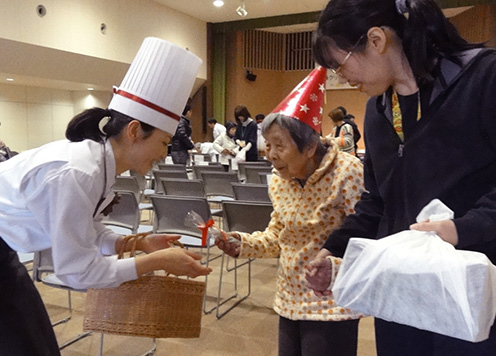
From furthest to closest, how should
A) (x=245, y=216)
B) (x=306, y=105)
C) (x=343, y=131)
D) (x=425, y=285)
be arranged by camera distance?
(x=343, y=131) → (x=245, y=216) → (x=306, y=105) → (x=425, y=285)

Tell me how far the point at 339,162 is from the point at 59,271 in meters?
0.96

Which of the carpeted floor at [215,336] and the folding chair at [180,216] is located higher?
the folding chair at [180,216]

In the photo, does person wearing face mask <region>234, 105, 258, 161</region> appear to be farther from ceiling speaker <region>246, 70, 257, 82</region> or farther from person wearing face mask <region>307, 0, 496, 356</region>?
person wearing face mask <region>307, 0, 496, 356</region>

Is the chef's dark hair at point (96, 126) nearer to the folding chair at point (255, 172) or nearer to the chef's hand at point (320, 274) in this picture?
the chef's hand at point (320, 274)

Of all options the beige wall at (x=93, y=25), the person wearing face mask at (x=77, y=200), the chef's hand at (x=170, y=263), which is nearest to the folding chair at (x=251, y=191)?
the person wearing face mask at (x=77, y=200)

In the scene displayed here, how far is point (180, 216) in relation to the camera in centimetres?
350

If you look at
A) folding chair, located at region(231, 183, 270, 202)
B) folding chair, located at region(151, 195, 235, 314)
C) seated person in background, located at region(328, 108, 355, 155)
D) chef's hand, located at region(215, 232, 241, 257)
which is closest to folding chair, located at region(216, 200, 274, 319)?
folding chair, located at region(151, 195, 235, 314)

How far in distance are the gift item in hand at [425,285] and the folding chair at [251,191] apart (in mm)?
3063

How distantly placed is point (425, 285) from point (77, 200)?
0.90 m

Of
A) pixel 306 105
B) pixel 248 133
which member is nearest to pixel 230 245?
pixel 306 105

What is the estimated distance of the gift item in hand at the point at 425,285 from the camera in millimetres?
746

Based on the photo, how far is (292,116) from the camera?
1.62 m

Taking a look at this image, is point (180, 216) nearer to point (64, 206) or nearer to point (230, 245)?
point (230, 245)

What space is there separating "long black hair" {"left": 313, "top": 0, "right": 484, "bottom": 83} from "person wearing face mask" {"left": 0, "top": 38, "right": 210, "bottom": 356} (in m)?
0.71
